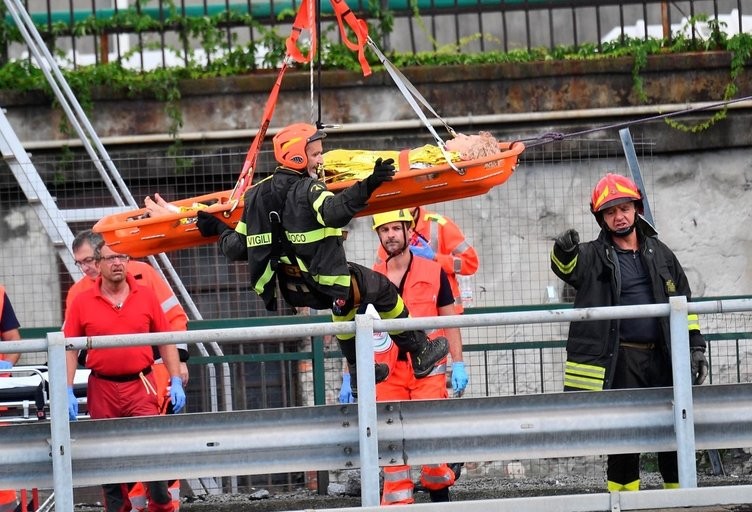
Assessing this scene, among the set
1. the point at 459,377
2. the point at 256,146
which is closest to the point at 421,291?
the point at 459,377

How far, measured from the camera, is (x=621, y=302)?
7.52 m

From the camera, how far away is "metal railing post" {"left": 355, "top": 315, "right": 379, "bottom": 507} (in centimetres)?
633

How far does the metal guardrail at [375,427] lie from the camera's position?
628 cm

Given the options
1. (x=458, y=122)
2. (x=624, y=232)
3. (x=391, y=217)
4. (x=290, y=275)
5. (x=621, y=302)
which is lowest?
(x=621, y=302)

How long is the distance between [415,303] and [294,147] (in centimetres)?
172

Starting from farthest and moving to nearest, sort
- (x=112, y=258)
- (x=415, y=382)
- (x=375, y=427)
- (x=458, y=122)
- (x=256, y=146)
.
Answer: (x=458, y=122)
(x=415, y=382)
(x=112, y=258)
(x=256, y=146)
(x=375, y=427)

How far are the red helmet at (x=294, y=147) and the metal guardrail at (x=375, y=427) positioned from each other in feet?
4.51

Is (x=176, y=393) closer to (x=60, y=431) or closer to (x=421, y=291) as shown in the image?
(x=421, y=291)

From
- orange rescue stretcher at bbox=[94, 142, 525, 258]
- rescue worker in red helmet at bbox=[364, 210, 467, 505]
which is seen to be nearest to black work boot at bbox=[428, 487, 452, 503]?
rescue worker in red helmet at bbox=[364, 210, 467, 505]

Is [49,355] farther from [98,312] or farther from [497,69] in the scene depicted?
[497,69]

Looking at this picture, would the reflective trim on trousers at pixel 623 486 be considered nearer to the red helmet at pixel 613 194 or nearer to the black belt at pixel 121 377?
the red helmet at pixel 613 194

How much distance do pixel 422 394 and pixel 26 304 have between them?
Answer: 4.59 meters

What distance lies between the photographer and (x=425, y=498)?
9.50m

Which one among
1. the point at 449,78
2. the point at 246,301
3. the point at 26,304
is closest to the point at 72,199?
the point at 26,304
